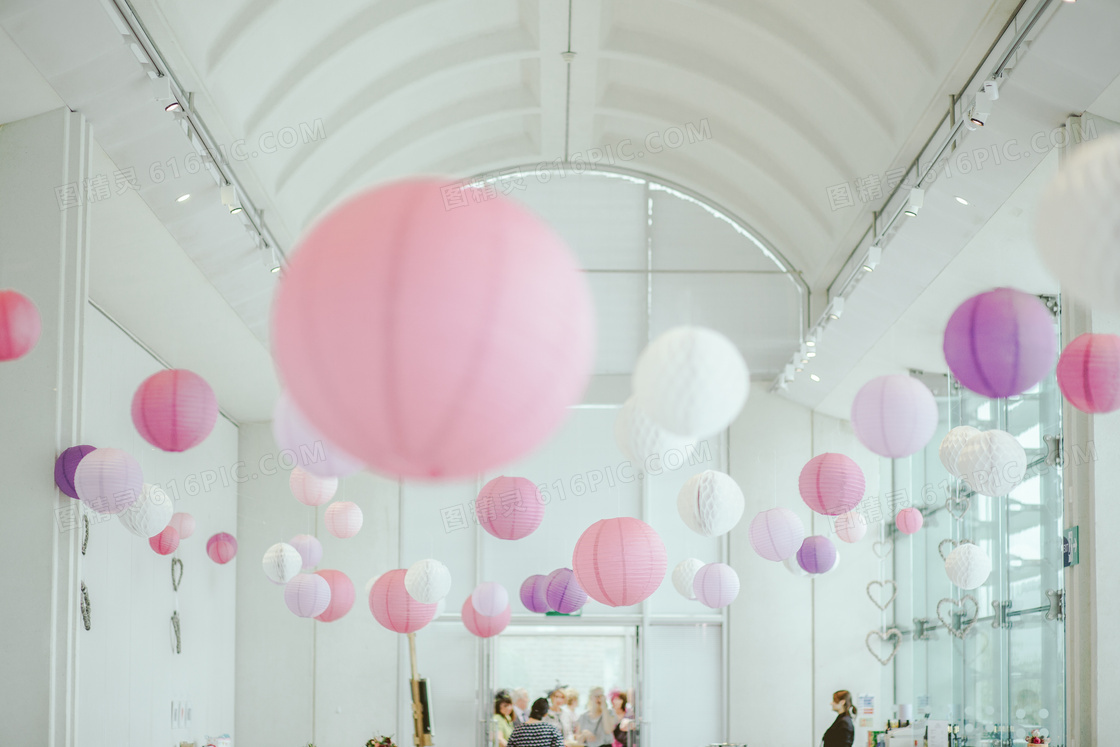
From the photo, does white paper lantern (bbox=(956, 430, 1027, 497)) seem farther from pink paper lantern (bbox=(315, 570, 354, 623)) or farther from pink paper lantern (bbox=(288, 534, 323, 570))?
pink paper lantern (bbox=(288, 534, 323, 570))

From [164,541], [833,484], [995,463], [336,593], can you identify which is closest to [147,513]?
[164,541]

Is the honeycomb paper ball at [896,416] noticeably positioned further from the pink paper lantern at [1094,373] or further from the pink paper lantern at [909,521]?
the pink paper lantern at [909,521]

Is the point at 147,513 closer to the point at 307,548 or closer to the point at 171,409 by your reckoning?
the point at 171,409

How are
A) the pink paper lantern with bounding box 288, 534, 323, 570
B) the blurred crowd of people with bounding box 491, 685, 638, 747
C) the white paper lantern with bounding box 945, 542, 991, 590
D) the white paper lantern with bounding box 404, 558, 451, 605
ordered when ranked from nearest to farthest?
the white paper lantern with bounding box 945, 542, 991, 590, the white paper lantern with bounding box 404, 558, 451, 605, the pink paper lantern with bounding box 288, 534, 323, 570, the blurred crowd of people with bounding box 491, 685, 638, 747

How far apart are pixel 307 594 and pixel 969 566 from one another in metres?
5.39

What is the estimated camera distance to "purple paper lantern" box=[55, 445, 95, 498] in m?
6.18

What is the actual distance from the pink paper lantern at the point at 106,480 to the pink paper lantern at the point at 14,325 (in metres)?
1.19

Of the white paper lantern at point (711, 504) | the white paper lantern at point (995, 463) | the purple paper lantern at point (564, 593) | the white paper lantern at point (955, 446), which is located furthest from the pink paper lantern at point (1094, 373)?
the purple paper lantern at point (564, 593)

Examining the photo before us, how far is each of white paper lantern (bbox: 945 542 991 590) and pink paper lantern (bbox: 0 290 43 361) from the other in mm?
6324

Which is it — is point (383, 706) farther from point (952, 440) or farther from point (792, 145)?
point (952, 440)

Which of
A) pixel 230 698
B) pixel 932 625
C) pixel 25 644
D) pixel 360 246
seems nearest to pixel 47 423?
pixel 25 644

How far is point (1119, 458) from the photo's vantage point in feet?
20.5

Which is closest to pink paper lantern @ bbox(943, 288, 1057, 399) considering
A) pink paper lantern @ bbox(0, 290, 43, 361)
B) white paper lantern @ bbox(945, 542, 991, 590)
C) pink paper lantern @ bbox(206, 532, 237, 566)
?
white paper lantern @ bbox(945, 542, 991, 590)

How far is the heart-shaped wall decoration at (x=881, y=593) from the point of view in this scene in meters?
12.6
